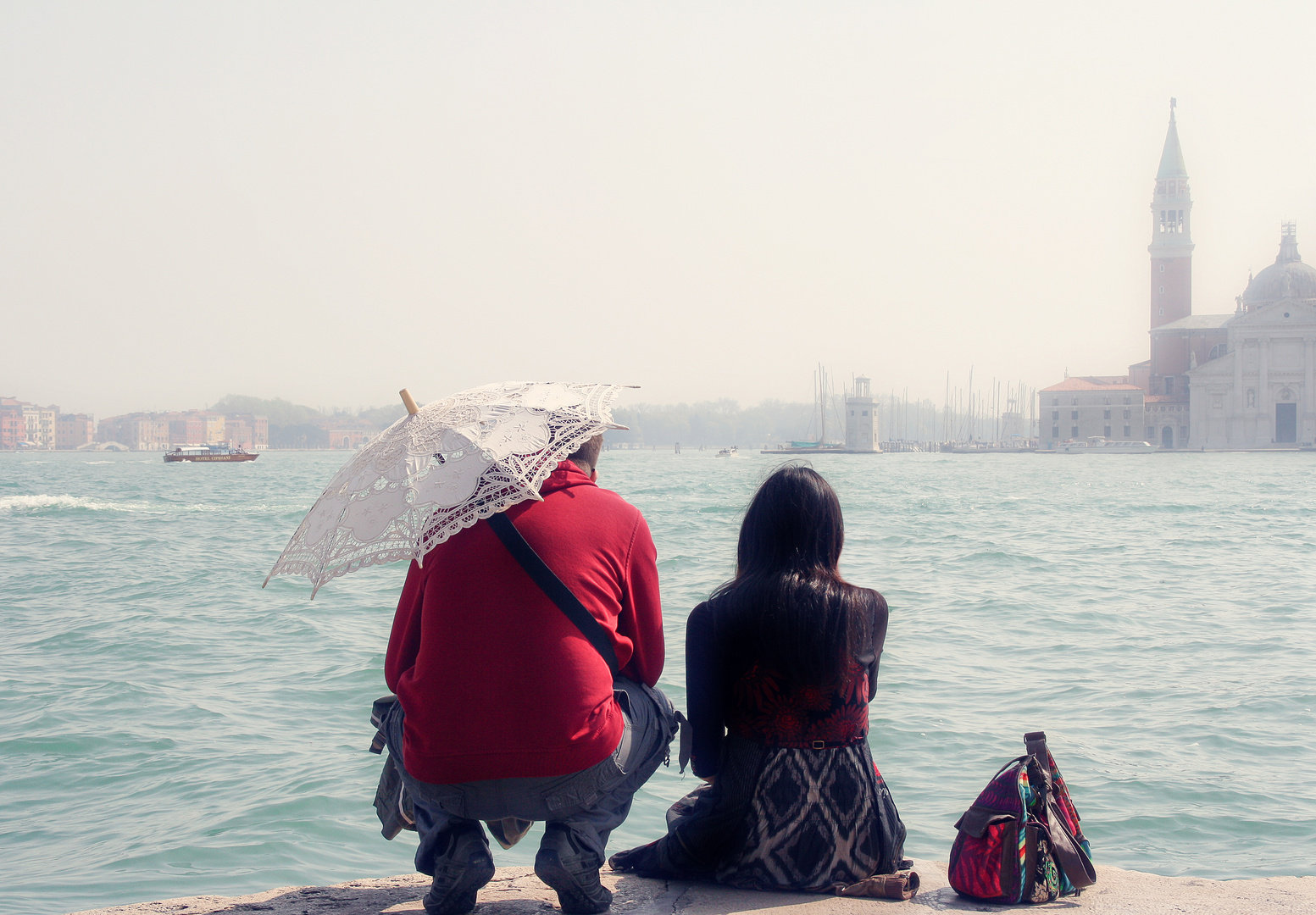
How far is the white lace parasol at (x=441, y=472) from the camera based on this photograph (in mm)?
1798

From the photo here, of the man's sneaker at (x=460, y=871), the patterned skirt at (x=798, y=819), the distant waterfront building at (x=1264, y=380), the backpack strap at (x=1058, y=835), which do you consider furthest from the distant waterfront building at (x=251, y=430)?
the backpack strap at (x=1058, y=835)

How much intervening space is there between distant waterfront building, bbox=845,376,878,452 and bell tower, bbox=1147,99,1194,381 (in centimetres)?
2223

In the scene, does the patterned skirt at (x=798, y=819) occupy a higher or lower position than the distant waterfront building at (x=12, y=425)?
lower

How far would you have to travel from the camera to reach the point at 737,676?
2.05 meters

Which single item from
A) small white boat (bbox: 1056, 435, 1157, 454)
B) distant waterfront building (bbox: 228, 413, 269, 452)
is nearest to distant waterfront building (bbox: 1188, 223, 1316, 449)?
small white boat (bbox: 1056, 435, 1157, 454)

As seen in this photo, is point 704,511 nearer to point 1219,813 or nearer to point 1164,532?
point 1164,532

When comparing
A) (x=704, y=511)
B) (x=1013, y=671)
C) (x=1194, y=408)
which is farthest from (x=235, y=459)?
(x=1013, y=671)

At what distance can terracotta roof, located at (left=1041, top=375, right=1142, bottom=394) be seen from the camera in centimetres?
6331

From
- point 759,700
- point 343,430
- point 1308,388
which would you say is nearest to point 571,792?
point 759,700

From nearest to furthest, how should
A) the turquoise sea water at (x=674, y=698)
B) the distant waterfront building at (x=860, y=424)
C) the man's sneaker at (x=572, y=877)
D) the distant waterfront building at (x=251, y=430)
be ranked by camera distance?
the man's sneaker at (x=572, y=877) < the turquoise sea water at (x=674, y=698) < the distant waterfront building at (x=860, y=424) < the distant waterfront building at (x=251, y=430)

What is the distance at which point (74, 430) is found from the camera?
128625 mm

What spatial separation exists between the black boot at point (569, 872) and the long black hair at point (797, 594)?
48 cm

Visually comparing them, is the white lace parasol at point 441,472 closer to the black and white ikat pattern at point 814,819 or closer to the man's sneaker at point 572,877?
the man's sneaker at point 572,877

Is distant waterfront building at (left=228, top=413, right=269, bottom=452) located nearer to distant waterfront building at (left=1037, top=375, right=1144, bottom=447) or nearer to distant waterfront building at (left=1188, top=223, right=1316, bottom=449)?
distant waterfront building at (left=1037, top=375, right=1144, bottom=447)
